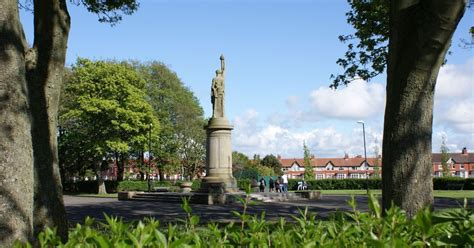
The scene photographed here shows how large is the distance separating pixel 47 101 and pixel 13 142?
326 centimetres

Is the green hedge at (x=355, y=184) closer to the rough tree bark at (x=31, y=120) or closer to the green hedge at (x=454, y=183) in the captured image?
the green hedge at (x=454, y=183)

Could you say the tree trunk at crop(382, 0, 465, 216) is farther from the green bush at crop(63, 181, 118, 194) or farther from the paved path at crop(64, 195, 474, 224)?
the green bush at crop(63, 181, 118, 194)

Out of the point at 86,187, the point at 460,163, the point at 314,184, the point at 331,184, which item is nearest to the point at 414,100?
the point at 86,187

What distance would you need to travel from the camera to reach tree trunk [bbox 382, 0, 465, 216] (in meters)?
6.00

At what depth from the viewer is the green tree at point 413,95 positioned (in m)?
5.99

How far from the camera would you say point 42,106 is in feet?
25.1

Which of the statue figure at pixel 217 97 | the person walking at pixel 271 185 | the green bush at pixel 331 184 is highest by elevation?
the statue figure at pixel 217 97

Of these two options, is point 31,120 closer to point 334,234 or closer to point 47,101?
point 47,101

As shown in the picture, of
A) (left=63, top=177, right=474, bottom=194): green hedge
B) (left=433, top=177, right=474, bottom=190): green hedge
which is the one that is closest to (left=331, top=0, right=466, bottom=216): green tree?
(left=63, top=177, right=474, bottom=194): green hedge

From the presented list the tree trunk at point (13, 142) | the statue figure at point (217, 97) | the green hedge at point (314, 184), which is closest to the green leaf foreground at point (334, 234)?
the tree trunk at point (13, 142)

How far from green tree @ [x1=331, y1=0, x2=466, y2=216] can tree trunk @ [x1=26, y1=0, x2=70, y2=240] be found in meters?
4.90

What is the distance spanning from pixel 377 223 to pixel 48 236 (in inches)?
52.9

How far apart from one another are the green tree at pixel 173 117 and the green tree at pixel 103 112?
8.30 m

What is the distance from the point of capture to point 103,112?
4744cm
